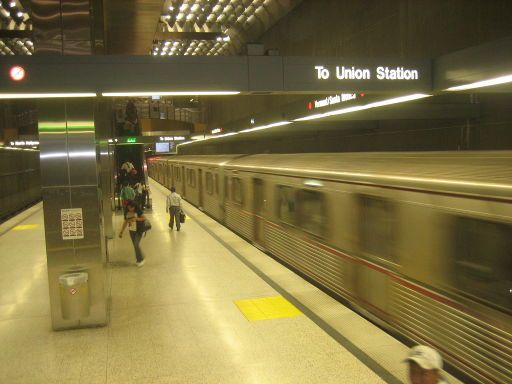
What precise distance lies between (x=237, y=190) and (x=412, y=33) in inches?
230

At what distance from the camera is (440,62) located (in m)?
5.82

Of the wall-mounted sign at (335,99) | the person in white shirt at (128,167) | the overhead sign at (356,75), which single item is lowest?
the person in white shirt at (128,167)

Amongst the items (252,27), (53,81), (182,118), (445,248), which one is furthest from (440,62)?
(182,118)

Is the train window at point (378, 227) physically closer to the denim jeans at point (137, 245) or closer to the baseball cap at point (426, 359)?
the baseball cap at point (426, 359)

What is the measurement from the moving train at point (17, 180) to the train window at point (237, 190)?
8992 millimetres

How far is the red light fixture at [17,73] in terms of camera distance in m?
4.93

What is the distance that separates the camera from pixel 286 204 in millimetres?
8781

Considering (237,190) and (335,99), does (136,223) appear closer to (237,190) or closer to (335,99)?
(237,190)

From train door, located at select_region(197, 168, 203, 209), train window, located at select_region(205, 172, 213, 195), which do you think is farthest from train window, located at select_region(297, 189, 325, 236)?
train door, located at select_region(197, 168, 203, 209)

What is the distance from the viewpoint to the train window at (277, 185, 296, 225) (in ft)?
27.7

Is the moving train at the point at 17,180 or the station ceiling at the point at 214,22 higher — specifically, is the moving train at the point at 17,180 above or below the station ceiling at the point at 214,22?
below

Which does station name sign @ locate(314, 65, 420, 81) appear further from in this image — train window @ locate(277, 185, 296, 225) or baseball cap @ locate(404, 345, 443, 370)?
baseball cap @ locate(404, 345, 443, 370)

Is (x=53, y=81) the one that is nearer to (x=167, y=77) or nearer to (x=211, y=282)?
(x=167, y=77)

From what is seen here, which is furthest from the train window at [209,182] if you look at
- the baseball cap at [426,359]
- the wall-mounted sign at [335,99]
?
the baseball cap at [426,359]
